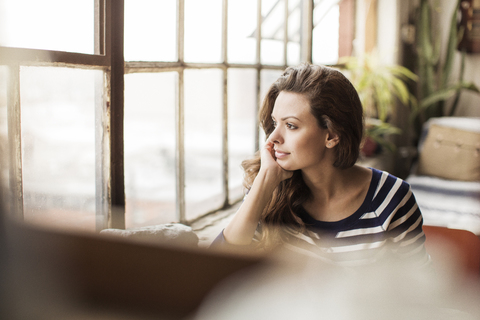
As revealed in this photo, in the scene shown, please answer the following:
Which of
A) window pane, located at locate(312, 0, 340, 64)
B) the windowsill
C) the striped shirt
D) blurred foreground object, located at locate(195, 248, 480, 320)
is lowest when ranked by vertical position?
the windowsill

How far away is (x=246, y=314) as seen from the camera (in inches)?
18.3

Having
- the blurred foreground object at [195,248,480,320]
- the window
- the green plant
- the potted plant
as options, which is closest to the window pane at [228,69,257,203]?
the window

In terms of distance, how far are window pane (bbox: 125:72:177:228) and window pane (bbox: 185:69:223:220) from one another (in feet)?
0.32

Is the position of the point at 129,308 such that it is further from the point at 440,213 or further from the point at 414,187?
the point at 414,187

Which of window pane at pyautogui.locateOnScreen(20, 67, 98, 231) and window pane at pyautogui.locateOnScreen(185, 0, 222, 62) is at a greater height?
window pane at pyautogui.locateOnScreen(185, 0, 222, 62)

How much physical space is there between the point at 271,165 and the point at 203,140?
0.64 metres

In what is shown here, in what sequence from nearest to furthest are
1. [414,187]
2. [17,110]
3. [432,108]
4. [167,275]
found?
[167,275] → [17,110] → [414,187] → [432,108]

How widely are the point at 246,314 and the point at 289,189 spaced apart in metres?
0.81

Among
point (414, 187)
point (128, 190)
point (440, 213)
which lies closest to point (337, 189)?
point (128, 190)

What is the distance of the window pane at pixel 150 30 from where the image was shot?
1338mm

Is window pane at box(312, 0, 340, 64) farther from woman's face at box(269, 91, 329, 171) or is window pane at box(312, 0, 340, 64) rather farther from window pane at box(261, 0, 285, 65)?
woman's face at box(269, 91, 329, 171)

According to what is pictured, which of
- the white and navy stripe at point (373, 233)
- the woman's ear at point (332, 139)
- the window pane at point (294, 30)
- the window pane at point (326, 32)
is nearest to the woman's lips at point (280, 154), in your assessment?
the woman's ear at point (332, 139)

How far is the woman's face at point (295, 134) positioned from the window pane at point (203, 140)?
0.58 metres

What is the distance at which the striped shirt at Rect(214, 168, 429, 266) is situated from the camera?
1171mm
